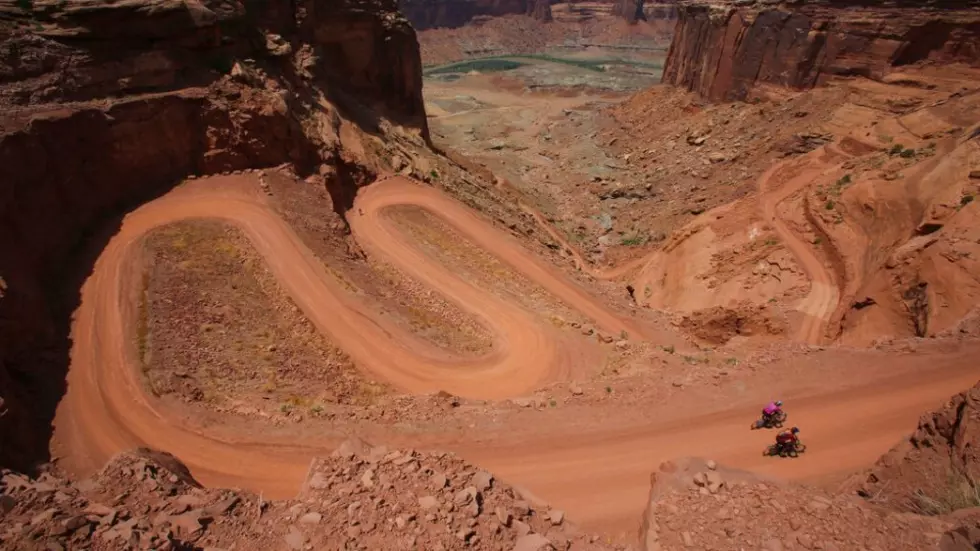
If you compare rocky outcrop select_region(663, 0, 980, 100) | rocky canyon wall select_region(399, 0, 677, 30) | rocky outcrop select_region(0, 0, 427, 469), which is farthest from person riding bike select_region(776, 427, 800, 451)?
rocky canyon wall select_region(399, 0, 677, 30)

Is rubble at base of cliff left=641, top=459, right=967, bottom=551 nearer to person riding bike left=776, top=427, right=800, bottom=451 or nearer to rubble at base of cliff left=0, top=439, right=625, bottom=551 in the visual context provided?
rubble at base of cliff left=0, top=439, right=625, bottom=551

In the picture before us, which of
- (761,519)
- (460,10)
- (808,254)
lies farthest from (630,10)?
(761,519)

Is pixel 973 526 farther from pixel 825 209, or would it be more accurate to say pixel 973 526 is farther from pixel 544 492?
pixel 825 209

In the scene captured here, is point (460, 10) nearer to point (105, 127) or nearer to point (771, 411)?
point (105, 127)

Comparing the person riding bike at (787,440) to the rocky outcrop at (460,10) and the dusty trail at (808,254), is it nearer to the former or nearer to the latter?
the dusty trail at (808,254)

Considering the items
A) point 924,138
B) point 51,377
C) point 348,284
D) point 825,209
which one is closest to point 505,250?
point 348,284

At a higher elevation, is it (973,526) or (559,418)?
(973,526)
